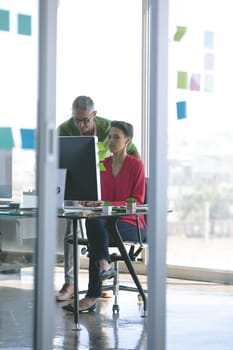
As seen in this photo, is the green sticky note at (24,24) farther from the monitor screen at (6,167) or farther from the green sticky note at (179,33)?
the green sticky note at (179,33)

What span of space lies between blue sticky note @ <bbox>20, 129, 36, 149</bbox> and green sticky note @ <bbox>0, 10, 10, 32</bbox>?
43 cm

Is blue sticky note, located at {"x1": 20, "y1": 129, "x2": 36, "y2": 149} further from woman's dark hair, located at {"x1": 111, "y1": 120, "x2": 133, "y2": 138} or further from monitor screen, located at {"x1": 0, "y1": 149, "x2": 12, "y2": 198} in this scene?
woman's dark hair, located at {"x1": 111, "y1": 120, "x2": 133, "y2": 138}

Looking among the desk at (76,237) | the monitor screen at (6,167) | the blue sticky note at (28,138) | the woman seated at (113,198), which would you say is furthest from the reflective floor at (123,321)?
the blue sticky note at (28,138)

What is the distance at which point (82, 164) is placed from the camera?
488cm

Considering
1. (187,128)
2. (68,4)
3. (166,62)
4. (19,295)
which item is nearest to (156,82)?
(166,62)

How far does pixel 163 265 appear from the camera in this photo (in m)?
3.46

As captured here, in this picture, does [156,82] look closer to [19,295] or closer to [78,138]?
[19,295]

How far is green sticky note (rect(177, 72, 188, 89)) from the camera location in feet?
12.1

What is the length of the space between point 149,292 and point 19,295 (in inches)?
22.9

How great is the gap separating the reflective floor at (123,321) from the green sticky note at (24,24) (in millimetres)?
980

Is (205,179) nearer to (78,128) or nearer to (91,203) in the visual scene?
(78,128)

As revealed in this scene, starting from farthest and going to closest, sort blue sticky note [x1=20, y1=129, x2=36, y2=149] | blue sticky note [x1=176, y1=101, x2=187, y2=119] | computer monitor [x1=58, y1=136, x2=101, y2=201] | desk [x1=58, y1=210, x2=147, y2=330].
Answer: computer monitor [x1=58, y1=136, x2=101, y2=201]
desk [x1=58, y1=210, x2=147, y2=330]
blue sticky note [x1=176, y1=101, x2=187, y2=119]
blue sticky note [x1=20, y1=129, x2=36, y2=149]

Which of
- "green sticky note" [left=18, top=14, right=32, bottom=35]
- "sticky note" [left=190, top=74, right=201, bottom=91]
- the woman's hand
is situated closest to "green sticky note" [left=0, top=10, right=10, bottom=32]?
"green sticky note" [left=18, top=14, right=32, bottom=35]

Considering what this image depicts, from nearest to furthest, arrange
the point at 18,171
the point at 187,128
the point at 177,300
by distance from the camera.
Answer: the point at 18,171 < the point at 177,300 < the point at 187,128
